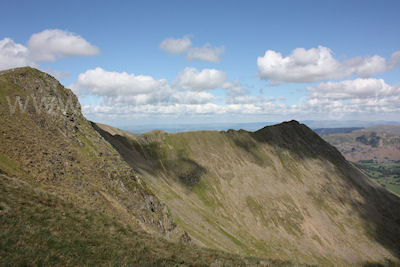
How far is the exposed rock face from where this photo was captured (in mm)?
33312

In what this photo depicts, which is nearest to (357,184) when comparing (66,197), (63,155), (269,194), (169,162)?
(269,194)

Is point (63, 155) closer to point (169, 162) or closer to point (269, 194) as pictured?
point (169, 162)

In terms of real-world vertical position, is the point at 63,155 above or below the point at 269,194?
above

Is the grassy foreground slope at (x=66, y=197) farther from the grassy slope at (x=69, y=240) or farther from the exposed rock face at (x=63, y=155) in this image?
the exposed rock face at (x=63, y=155)

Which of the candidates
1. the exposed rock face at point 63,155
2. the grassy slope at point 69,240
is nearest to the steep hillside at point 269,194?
the exposed rock face at point 63,155

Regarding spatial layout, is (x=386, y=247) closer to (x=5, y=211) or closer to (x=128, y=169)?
(x=128, y=169)

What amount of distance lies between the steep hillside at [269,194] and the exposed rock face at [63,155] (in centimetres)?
2863

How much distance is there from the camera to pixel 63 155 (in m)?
41.2

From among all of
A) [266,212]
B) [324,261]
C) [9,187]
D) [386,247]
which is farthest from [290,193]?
[9,187]

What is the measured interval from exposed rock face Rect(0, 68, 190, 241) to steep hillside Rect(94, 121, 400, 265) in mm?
28633

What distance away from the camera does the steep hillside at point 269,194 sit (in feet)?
315

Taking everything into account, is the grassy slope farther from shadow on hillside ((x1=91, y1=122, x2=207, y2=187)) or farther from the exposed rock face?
shadow on hillside ((x1=91, y1=122, x2=207, y2=187))

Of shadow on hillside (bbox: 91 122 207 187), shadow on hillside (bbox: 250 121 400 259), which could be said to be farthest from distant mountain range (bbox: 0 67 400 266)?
shadow on hillside (bbox: 250 121 400 259)

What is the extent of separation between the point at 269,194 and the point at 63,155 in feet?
361
